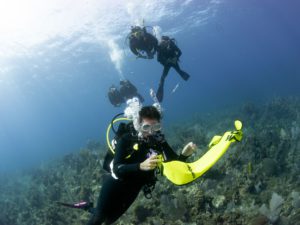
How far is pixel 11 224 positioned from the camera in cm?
1292

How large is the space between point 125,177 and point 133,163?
256 millimetres

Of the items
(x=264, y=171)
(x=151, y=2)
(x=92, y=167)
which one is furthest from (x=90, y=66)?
(x=264, y=171)

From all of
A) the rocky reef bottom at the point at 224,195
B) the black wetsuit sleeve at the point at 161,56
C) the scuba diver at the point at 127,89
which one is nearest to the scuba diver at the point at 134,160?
the rocky reef bottom at the point at 224,195

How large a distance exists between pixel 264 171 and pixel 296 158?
1.72 meters

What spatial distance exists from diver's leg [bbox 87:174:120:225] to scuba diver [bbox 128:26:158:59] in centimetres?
674

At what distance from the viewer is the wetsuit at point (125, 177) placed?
15.9 ft

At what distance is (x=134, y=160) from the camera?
501cm

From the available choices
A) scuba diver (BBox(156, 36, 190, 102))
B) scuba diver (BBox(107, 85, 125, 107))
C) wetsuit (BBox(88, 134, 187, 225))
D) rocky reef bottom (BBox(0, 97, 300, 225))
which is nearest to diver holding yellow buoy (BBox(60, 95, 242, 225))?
wetsuit (BBox(88, 134, 187, 225))

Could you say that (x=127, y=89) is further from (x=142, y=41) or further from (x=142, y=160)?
(x=142, y=160)

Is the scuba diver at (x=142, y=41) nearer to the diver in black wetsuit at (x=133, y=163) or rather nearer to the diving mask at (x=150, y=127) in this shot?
the diver in black wetsuit at (x=133, y=163)

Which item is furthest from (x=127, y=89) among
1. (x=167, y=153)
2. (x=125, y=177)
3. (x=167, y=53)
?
(x=125, y=177)

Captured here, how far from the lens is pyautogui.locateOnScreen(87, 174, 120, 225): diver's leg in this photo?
17.7ft

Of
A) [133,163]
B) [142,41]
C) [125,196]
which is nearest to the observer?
[133,163]

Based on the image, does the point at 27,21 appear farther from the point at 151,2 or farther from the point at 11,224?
the point at 11,224
